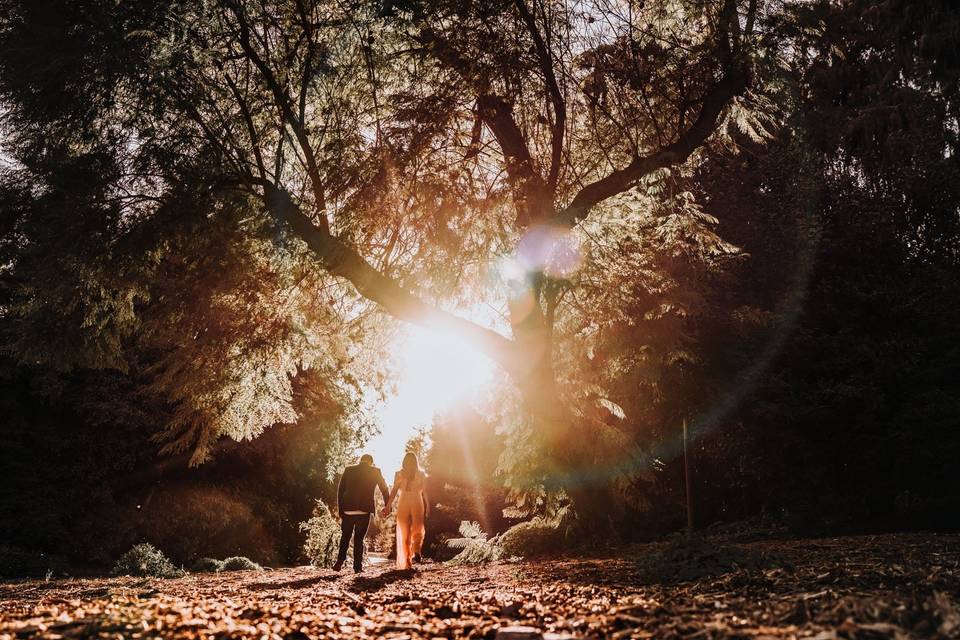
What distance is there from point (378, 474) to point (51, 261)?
200 inches

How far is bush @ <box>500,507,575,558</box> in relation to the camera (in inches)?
417

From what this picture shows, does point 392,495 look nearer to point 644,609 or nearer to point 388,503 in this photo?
point 388,503

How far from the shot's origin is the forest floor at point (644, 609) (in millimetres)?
2898

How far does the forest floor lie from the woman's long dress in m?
4.22

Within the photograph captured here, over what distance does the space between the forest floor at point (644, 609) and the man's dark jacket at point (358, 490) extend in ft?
14.4

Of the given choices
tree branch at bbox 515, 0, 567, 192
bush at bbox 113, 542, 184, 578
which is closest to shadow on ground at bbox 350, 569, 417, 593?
bush at bbox 113, 542, 184, 578

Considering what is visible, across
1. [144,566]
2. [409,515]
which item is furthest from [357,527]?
[144,566]

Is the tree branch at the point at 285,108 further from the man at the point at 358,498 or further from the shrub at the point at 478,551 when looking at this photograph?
the shrub at the point at 478,551

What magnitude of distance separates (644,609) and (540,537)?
7.48 m

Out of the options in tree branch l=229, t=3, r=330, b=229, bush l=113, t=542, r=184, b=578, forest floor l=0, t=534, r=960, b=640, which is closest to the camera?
forest floor l=0, t=534, r=960, b=640

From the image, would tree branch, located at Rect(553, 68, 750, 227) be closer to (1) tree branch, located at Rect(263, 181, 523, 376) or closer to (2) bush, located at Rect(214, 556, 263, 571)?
(1) tree branch, located at Rect(263, 181, 523, 376)

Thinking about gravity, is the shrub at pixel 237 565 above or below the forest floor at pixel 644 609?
above

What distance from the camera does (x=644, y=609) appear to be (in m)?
3.56

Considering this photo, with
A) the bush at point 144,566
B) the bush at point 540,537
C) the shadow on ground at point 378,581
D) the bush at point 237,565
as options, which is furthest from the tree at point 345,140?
the bush at point 237,565
